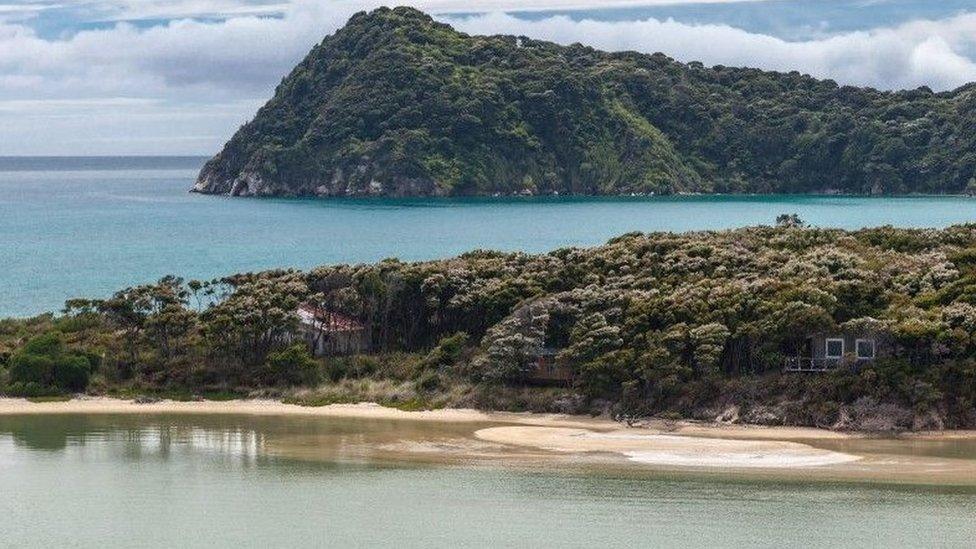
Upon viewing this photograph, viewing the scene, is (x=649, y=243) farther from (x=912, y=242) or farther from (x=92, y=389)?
(x=92, y=389)

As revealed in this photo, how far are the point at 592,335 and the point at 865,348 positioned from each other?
404 inches

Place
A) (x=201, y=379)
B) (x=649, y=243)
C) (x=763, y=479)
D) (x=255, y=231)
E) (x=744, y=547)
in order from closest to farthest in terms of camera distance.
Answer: (x=744, y=547) < (x=763, y=479) < (x=201, y=379) < (x=649, y=243) < (x=255, y=231)

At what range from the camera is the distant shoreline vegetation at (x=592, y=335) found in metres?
55.9

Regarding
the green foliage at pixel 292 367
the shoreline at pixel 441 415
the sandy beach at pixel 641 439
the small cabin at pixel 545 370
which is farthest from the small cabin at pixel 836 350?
the green foliage at pixel 292 367

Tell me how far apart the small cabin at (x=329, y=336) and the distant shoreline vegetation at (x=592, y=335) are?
3.6 inches

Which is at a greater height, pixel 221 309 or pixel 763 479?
pixel 221 309

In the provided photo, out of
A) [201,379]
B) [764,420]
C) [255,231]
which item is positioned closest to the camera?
[764,420]

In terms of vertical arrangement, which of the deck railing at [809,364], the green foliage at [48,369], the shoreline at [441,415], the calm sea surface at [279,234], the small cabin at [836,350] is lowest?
the shoreline at [441,415]

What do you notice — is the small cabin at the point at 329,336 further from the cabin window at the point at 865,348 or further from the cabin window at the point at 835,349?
the cabin window at the point at 865,348

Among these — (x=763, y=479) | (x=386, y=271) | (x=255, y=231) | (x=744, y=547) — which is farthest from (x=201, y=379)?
(x=255, y=231)

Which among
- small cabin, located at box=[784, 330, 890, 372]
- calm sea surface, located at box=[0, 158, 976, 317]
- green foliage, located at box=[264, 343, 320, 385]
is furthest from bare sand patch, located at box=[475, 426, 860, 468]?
calm sea surface, located at box=[0, 158, 976, 317]

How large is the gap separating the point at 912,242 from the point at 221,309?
103 ft

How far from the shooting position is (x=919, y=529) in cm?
4122

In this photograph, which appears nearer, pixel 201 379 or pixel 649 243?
pixel 201 379
